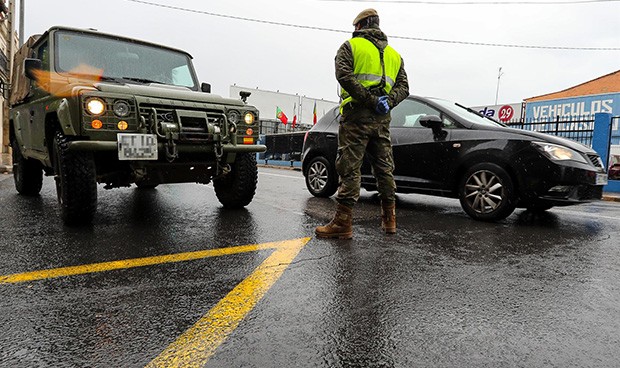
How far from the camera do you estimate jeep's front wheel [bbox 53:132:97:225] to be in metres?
3.90

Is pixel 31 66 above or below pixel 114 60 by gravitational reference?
below

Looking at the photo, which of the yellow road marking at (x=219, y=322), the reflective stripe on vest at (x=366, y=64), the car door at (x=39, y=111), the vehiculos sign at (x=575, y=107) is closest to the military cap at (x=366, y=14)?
the reflective stripe on vest at (x=366, y=64)

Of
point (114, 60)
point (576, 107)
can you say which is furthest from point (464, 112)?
point (576, 107)

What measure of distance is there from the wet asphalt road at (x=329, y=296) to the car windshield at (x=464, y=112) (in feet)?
5.12

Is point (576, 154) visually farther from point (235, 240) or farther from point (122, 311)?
point (122, 311)

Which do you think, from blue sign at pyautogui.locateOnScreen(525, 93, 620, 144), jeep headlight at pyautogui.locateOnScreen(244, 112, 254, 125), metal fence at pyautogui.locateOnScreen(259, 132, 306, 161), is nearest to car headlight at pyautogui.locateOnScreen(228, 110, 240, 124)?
jeep headlight at pyautogui.locateOnScreen(244, 112, 254, 125)

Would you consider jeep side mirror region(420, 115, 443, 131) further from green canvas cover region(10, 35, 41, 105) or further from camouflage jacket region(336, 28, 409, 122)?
green canvas cover region(10, 35, 41, 105)

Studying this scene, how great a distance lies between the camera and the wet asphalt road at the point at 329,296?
1.86 meters

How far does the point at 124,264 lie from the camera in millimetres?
3025

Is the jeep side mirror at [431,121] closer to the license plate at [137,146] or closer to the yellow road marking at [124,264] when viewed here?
the yellow road marking at [124,264]

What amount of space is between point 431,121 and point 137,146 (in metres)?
3.43

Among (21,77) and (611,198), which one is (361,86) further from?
(611,198)

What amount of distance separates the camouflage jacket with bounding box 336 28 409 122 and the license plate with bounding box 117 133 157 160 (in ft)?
5.61

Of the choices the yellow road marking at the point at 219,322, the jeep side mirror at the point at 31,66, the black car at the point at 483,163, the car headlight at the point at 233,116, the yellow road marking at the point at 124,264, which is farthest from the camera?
the black car at the point at 483,163
